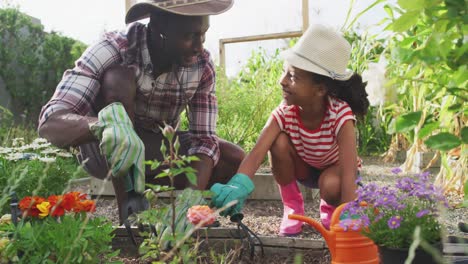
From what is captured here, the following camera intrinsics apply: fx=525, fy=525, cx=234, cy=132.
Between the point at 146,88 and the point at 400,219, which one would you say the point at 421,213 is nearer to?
the point at 400,219

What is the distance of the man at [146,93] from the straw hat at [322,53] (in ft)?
1.02

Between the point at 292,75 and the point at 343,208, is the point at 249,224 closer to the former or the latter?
the point at 292,75

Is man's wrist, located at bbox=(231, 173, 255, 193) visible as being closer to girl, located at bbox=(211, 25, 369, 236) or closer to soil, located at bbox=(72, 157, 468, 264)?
girl, located at bbox=(211, 25, 369, 236)

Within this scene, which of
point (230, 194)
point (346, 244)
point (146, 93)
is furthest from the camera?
point (146, 93)

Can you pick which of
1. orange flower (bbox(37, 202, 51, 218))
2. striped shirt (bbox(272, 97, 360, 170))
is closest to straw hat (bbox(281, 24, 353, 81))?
striped shirt (bbox(272, 97, 360, 170))

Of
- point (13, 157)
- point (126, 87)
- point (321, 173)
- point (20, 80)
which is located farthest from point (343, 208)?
point (20, 80)

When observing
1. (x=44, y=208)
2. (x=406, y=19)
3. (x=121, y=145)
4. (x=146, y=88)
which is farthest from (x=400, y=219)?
(x=146, y=88)

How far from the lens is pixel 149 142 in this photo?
215 centimetres

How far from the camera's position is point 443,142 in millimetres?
1044

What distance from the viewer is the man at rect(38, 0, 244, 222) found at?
173 cm

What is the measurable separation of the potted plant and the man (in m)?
0.64

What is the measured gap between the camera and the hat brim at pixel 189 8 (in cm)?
178

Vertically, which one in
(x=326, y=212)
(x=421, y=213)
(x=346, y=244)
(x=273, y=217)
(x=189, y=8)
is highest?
(x=189, y=8)

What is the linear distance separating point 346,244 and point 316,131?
779 millimetres
